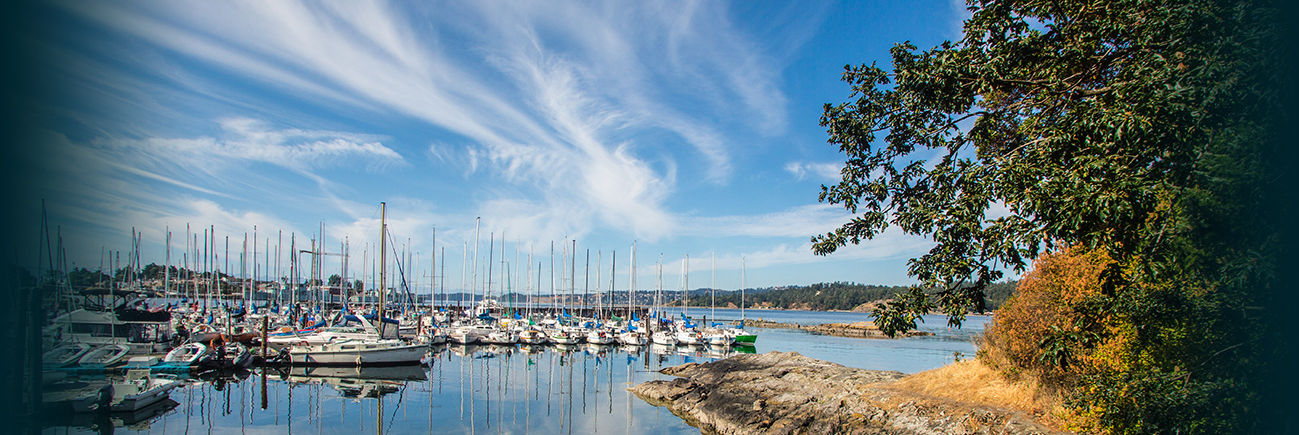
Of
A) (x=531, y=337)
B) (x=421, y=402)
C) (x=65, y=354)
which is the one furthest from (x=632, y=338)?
(x=65, y=354)

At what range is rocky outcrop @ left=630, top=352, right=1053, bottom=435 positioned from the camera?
15062 mm

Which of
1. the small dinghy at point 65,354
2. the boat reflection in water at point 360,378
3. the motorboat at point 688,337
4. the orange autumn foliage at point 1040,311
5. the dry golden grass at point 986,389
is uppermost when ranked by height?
the orange autumn foliage at point 1040,311

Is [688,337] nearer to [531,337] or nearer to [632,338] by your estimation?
[632,338]

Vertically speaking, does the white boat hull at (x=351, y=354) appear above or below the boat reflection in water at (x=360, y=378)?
above

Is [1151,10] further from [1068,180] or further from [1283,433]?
[1283,433]

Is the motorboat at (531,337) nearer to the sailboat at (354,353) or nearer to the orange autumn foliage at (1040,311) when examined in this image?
the sailboat at (354,353)

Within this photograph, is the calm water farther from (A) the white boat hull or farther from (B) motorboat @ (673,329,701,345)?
(B) motorboat @ (673,329,701,345)

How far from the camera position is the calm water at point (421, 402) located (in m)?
21.8

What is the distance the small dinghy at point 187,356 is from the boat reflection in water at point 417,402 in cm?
98

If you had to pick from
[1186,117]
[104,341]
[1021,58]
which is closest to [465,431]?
[1021,58]

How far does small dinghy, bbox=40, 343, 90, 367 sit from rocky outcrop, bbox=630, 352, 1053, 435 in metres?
22.3

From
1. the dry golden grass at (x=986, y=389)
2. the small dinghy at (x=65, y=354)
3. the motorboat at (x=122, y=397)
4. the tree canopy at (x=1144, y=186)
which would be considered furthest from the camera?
the small dinghy at (x=65, y=354)

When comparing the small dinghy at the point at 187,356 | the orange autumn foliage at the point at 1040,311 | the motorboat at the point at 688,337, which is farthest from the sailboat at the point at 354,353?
the orange autumn foliage at the point at 1040,311

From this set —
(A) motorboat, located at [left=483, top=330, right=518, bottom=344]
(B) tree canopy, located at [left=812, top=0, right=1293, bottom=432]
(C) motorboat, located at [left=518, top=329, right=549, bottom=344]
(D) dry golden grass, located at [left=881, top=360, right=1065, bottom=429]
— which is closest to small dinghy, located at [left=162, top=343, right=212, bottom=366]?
(A) motorboat, located at [left=483, top=330, right=518, bottom=344]
